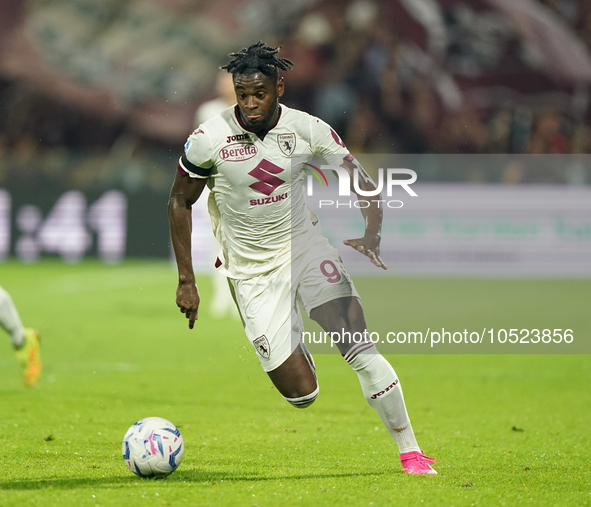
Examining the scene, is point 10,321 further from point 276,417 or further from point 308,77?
point 308,77

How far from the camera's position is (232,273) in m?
5.45

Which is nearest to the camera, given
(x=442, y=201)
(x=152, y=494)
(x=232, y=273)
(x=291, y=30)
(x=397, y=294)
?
(x=152, y=494)

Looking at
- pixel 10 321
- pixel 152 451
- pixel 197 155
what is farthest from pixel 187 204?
pixel 10 321

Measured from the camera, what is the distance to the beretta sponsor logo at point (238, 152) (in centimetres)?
513

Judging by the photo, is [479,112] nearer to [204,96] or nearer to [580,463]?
[204,96]

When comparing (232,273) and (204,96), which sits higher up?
(232,273)

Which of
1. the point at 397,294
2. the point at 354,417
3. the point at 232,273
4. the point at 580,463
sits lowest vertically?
the point at 397,294

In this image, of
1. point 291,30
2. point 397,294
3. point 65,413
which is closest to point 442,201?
point 397,294

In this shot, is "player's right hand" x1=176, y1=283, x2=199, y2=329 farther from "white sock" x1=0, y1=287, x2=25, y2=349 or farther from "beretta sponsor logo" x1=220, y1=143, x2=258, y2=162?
"white sock" x1=0, y1=287, x2=25, y2=349

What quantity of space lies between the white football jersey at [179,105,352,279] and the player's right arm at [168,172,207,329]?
0.07 meters

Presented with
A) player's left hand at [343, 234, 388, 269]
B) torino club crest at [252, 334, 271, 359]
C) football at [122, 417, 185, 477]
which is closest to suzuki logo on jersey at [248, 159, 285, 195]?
player's left hand at [343, 234, 388, 269]

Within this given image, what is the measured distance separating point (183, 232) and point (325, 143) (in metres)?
0.89

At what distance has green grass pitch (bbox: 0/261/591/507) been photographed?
466 centimetres

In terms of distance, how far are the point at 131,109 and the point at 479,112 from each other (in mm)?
7100
